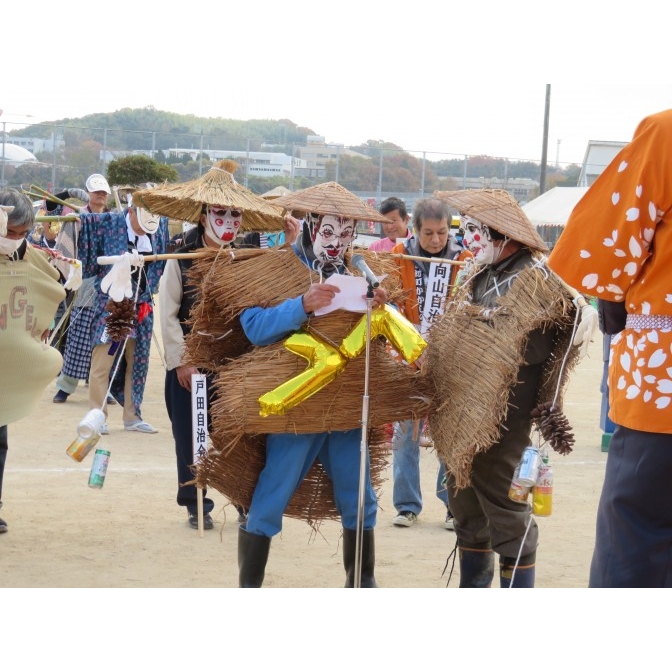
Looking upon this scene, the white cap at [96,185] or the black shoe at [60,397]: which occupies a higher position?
the white cap at [96,185]

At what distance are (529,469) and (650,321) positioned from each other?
998 mm

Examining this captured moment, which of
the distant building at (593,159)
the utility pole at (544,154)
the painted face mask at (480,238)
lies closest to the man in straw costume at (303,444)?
the painted face mask at (480,238)

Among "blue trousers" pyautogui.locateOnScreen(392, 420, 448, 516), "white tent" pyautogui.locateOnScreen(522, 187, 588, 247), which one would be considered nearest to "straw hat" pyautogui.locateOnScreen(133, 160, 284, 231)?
"blue trousers" pyautogui.locateOnScreen(392, 420, 448, 516)

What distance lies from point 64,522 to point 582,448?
15.5 ft

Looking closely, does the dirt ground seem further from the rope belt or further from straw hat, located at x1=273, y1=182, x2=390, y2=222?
the rope belt

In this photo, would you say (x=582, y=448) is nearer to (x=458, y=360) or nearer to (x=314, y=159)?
(x=458, y=360)

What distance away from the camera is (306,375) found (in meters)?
3.97

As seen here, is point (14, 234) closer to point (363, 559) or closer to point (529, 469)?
point (363, 559)

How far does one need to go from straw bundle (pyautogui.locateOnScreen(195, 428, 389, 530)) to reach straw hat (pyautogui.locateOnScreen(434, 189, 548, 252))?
1021 mm

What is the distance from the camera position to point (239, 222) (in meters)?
5.20

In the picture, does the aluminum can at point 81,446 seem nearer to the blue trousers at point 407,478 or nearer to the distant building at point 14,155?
the blue trousers at point 407,478

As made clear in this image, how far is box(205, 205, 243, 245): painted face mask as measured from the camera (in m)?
5.13

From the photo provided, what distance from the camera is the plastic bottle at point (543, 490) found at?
3.77m

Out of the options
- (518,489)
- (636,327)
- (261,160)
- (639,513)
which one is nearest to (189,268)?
(518,489)
